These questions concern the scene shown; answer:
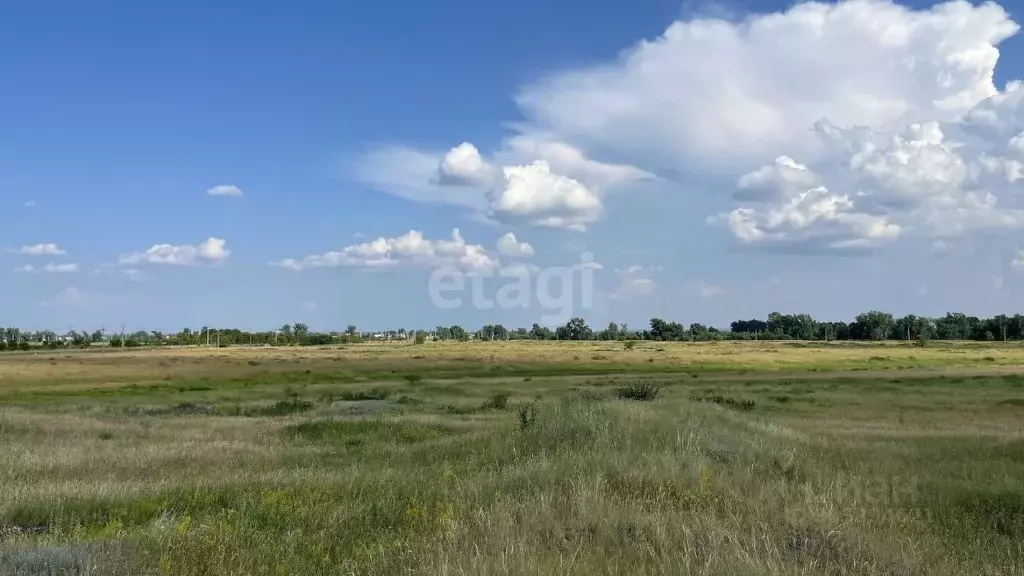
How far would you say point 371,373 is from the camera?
70.8 meters

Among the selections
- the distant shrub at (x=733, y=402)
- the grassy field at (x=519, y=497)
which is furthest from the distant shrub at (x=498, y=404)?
the grassy field at (x=519, y=497)

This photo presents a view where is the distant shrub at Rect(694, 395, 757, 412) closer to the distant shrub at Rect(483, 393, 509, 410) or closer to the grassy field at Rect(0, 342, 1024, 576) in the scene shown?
the grassy field at Rect(0, 342, 1024, 576)

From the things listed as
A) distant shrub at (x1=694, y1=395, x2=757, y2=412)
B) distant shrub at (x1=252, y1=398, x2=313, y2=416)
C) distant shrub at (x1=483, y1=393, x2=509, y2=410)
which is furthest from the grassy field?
distant shrub at (x1=483, y1=393, x2=509, y2=410)

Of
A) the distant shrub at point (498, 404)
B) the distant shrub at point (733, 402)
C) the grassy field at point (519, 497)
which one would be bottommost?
the distant shrub at point (498, 404)

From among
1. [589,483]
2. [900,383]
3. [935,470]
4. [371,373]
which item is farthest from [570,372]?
[589,483]

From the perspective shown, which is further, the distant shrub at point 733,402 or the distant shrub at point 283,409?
the distant shrub at point 283,409

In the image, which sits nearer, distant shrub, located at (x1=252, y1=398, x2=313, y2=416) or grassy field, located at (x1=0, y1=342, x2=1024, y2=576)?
grassy field, located at (x1=0, y1=342, x2=1024, y2=576)

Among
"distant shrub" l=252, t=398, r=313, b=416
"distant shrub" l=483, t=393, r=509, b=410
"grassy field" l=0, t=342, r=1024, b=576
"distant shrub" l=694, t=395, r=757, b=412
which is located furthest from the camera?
"distant shrub" l=483, t=393, r=509, b=410

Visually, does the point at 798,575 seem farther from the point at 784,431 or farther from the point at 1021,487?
the point at 784,431

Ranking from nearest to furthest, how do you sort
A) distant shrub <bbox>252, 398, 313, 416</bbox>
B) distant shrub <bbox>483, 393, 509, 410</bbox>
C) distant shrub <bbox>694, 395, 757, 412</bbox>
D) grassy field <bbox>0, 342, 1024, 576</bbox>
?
grassy field <bbox>0, 342, 1024, 576</bbox> < distant shrub <bbox>694, 395, 757, 412</bbox> < distant shrub <bbox>252, 398, 313, 416</bbox> < distant shrub <bbox>483, 393, 509, 410</bbox>

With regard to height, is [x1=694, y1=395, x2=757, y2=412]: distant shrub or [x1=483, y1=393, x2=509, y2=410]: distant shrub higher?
[x1=694, y1=395, x2=757, y2=412]: distant shrub

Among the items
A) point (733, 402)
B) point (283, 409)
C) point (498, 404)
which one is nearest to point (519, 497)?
point (283, 409)

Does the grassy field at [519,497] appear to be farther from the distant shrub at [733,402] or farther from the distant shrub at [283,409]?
the distant shrub at [283,409]

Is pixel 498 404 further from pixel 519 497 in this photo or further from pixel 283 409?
pixel 519 497
